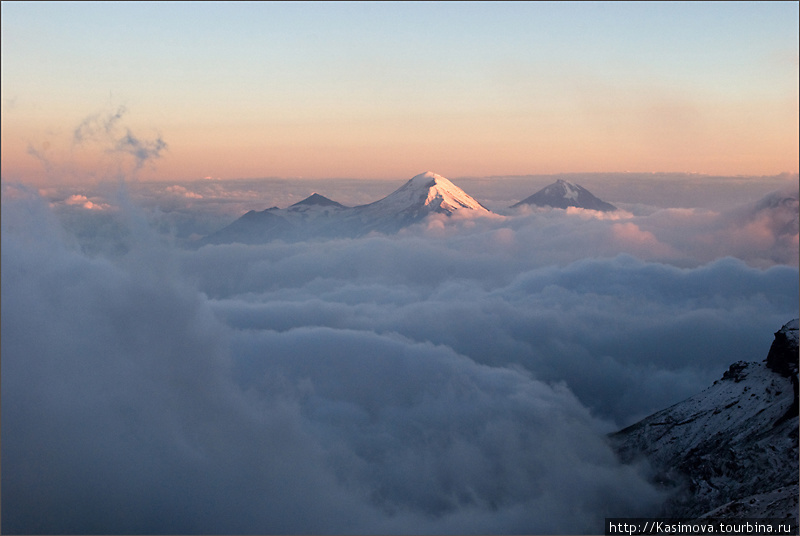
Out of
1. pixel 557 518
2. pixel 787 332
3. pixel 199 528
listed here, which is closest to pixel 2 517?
pixel 199 528

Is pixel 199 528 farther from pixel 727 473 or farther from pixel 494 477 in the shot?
pixel 727 473

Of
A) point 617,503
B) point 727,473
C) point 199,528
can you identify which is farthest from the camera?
point 617,503

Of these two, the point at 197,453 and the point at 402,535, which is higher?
the point at 197,453

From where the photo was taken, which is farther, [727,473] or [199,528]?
[199,528]

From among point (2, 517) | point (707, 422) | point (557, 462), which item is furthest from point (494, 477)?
point (2, 517)

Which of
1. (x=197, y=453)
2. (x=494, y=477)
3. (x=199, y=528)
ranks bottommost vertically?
(x=494, y=477)

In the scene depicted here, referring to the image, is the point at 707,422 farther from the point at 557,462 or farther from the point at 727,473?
the point at 557,462

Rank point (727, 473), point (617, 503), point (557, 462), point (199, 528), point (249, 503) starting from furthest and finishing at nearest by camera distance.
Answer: point (557, 462)
point (617, 503)
point (249, 503)
point (199, 528)
point (727, 473)
